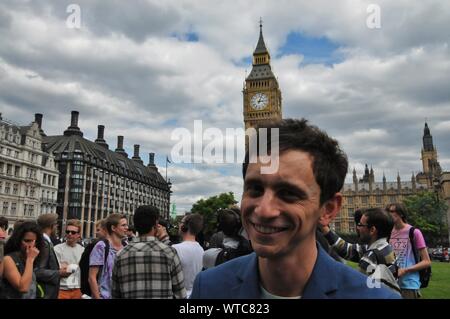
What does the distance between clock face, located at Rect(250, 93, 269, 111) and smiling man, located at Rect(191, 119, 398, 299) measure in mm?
99873

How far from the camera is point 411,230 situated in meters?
5.48

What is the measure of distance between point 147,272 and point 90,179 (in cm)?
7451

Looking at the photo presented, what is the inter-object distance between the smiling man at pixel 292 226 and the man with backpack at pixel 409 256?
3.63m

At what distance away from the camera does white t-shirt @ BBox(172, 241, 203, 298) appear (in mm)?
5473

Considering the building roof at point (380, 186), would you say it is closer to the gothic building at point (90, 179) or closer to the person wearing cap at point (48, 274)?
the gothic building at point (90, 179)

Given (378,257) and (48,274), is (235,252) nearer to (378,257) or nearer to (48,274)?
(378,257)

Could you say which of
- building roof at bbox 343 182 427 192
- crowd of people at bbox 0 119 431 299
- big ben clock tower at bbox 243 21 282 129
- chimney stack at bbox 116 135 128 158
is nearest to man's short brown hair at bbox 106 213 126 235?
crowd of people at bbox 0 119 431 299

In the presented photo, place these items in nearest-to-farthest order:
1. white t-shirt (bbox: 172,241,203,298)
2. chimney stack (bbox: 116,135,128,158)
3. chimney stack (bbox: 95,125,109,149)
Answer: white t-shirt (bbox: 172,241,203,298)
chimney stack (bbox: 95,125,109,149)
chimney stack (bbox: 116,135,128,158)

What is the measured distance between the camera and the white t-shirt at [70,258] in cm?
564

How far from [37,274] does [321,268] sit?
418 cm

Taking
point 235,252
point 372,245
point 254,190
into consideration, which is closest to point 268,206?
point 254,190

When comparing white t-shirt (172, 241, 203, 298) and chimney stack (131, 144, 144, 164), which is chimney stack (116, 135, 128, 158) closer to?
chimney stack (131, 144, 144, 164)
